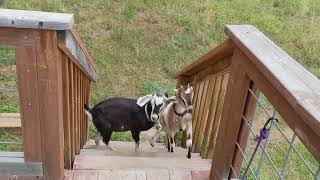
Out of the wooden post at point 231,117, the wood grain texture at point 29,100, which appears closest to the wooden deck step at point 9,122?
the wood grain texture at point 29,100

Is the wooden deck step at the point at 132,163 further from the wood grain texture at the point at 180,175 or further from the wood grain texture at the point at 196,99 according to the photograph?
the wood grain texture at the point at 196,99

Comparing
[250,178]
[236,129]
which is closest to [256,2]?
[250,178]

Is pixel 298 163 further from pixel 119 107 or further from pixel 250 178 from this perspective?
pixel 119 107

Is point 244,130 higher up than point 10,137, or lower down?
higher up

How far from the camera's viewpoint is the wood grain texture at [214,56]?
2638mm

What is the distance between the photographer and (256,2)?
8.84 meters

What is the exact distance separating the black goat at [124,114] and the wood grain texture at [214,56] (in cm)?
45

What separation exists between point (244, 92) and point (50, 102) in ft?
3.44

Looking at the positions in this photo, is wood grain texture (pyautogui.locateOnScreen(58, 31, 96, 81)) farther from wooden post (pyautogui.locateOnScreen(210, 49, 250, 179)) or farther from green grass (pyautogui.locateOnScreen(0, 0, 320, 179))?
green grass (pyautogui.locateOnScreen(0, 0, 320, 179))

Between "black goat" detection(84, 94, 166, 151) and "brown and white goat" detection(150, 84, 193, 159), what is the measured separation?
10cm

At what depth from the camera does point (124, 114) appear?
4.02 metres

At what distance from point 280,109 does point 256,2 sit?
7.38 m

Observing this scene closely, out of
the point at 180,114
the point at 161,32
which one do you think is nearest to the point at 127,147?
the point at 180,114

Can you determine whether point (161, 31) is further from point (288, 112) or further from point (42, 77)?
point (288, 112)
